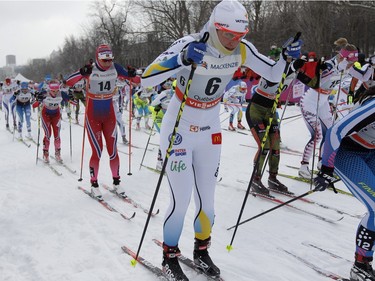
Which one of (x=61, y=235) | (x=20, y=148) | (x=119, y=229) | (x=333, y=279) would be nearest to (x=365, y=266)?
(x=333, y=279)

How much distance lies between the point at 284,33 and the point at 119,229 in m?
27.5

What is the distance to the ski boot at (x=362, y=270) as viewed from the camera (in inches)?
121

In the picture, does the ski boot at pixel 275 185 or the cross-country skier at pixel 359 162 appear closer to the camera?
the cross-country skier at pixel 359 162

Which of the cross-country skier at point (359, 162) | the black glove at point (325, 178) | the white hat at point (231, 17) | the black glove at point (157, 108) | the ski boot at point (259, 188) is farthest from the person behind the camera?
the black glove at point (157, 108)

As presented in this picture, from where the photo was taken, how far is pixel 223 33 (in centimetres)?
282

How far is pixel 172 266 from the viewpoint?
3.17m

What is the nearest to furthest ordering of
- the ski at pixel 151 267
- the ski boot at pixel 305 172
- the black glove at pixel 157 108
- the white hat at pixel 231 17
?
1. the white hat at pixel 231 17
2. the ski at pixel 151 267
3. the ski boot at pixel 305 172
4. the black glove at pixel 157 108

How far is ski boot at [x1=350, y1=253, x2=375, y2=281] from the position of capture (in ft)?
10.1

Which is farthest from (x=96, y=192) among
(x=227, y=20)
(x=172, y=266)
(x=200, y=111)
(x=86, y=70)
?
A: (x=227, y=20)

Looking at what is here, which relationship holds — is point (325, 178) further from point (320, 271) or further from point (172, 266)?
point (172, 266)

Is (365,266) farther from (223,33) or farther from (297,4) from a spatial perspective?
(297,4)

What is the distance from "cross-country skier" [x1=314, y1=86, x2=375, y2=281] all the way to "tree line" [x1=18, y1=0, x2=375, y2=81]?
546 inches

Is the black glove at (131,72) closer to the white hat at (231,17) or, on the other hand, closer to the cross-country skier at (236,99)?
the white hat at (231,17)

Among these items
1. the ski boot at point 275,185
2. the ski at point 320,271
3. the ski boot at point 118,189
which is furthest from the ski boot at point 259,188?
the ski boot at point 118,189
